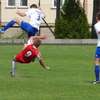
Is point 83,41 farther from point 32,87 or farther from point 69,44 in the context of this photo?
point 32,87

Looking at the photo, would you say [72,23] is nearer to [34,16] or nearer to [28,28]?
[34,16]

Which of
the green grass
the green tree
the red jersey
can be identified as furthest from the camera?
the green tree

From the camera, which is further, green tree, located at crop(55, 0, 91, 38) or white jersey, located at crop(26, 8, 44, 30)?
green tree, located at crop(55, 0, 91, 38)

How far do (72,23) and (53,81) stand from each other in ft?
77.1

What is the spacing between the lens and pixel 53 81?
17.2m

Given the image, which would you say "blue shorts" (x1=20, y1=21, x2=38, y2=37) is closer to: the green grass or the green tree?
the green grass

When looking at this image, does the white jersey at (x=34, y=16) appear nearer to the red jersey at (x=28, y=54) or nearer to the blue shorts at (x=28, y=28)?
the blue shorts at (x=28, y=28)

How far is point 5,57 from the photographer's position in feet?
84.4

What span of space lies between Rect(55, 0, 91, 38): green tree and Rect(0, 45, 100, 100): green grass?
1415 cm

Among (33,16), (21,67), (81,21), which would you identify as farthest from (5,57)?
(81,21)

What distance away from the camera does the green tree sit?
40.2 metres

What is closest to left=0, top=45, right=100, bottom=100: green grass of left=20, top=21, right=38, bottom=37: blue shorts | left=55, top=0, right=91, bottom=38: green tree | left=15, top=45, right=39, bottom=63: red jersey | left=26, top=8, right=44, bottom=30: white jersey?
left=15, top=45, right=39, bottom=63: red jersey

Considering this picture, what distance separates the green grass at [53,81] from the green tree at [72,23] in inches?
557

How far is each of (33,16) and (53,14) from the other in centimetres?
2670
